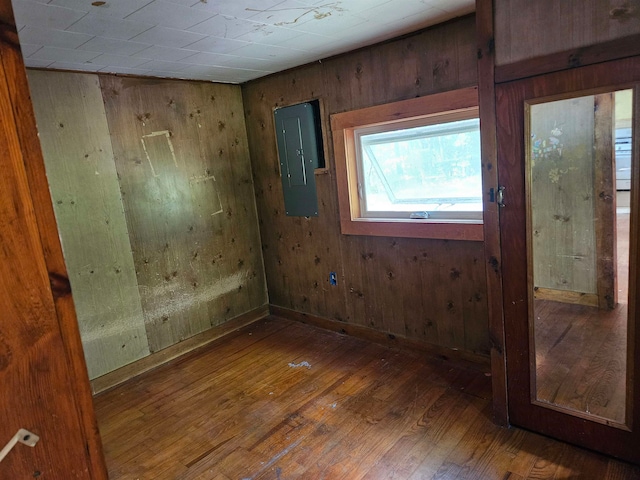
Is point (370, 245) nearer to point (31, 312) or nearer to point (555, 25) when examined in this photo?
point (555, 25)

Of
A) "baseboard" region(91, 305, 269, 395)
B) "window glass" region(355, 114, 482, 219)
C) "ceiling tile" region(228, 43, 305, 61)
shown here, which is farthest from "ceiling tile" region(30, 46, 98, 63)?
"baseboard" region(91, 305, 269, 395)

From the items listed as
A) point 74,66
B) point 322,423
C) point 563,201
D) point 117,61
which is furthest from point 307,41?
point 322,423

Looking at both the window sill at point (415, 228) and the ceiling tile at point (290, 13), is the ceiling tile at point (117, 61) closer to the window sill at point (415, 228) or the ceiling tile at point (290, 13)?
the ceiling tile at point (290, 13)

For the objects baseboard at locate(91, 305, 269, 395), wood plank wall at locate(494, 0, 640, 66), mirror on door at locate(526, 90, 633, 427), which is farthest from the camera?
baseboard at locate(91, 305, 269, 395)

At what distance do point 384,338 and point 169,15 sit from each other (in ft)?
8.28

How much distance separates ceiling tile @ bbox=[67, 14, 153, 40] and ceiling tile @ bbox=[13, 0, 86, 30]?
41 millimetres

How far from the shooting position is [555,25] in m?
1.70

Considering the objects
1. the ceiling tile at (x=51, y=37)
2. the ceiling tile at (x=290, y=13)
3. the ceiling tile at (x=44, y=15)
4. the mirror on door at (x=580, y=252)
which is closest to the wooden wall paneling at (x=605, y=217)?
the mirror on door at (x=580, y=252)

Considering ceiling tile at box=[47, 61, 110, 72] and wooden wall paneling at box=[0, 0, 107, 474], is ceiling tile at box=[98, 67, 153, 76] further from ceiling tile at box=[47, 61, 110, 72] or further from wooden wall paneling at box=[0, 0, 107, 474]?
wooden wall paneling at box=[0, 0, 107, 474]

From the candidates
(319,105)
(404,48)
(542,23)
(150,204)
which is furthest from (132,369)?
(542,23)

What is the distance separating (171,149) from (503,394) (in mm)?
2865

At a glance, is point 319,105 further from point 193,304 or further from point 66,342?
point 66,342

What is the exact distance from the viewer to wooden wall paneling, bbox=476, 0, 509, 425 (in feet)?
6.19

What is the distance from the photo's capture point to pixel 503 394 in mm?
2137
